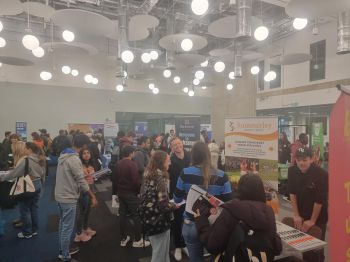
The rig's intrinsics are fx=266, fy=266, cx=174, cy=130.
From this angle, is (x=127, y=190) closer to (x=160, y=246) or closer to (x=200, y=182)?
(x=160, y=246)

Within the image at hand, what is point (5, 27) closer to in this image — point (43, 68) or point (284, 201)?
point (43, 68)

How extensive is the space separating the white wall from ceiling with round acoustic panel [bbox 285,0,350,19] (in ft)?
33.4

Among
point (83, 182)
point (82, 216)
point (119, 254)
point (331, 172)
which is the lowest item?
point (119, 254)

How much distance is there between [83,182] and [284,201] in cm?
460

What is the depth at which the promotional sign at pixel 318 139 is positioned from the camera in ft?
21.4

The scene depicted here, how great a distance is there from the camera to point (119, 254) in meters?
3.69

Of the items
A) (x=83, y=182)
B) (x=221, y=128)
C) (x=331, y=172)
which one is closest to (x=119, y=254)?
(x=83, y=182)

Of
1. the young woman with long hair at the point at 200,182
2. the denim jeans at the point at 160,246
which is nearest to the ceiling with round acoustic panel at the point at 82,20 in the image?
the young woman with long hair at the point at 200,182

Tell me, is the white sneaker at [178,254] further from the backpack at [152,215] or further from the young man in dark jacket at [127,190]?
the backpack at [152,215]

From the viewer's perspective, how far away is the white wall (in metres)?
10.4

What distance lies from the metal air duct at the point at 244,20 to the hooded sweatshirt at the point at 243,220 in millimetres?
2777

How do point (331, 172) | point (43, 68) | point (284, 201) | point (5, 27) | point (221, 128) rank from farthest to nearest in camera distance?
point (221, 128) → point (43, 68) → point (5, 27) → point (284, 201) → point (331, 172)

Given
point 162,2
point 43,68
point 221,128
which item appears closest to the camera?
point 162,2

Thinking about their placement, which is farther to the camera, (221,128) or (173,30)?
(221,128)
